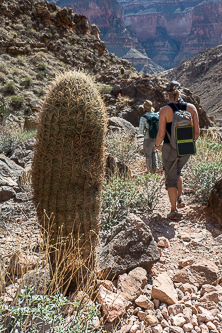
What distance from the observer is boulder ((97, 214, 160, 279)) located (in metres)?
2.46

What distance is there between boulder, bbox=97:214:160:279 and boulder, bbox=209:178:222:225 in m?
1.21

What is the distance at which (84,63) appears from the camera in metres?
20.8

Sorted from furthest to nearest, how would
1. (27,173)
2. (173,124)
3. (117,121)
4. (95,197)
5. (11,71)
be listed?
1. (11,71)
2. (117,121)
3. (27,173)
4. (173,124)
5. (95,197)

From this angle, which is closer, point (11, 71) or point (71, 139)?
point (71, 139)

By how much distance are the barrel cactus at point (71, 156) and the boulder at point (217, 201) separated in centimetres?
177

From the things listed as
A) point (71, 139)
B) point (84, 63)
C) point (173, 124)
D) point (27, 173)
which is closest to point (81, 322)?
point (71, 139)

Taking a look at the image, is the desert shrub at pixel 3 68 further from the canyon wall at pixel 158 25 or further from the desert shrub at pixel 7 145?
the canyon wall at pixel 158 25

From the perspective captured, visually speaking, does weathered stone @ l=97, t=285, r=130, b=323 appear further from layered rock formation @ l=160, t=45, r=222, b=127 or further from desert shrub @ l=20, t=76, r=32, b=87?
layered rock formation @ l=160, t=45, r=222, b=127

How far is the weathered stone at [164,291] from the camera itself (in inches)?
85.2

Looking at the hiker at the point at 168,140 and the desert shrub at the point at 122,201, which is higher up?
the hiker at the point at 168,140

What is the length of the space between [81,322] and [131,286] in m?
0.65

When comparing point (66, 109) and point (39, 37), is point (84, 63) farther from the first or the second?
point (66, 109)

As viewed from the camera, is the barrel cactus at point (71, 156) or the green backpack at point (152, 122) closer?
the barrel cactus at point (71, 156)

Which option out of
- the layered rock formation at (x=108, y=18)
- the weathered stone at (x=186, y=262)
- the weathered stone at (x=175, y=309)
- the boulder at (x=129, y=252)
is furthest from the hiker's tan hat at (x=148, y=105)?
the layered rock formation at (x=108, y=18)
